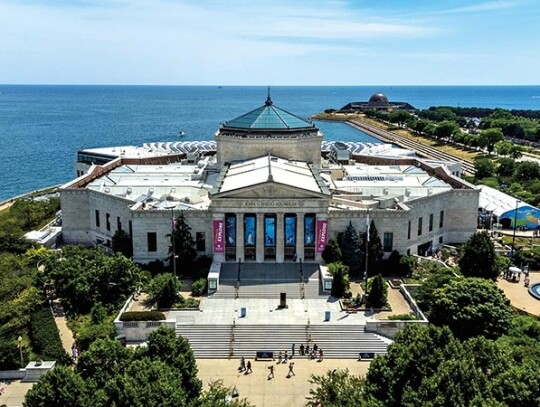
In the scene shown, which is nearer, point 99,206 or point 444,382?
point 444,382

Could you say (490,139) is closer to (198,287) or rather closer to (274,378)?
(198,287)

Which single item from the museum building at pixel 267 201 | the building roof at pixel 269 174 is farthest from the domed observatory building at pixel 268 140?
the building roof at pixel 269 174

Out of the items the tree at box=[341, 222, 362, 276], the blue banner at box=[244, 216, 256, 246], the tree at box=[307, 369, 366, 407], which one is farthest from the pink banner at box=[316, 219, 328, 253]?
the tree at box=[307, 369, 366, 407]

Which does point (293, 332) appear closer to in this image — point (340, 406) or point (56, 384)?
point (340, 406)

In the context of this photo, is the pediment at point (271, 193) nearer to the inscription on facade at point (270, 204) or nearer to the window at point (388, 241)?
the inscription on facade at point (270, 204)

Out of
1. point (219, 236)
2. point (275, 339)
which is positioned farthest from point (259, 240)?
point (275, 339)

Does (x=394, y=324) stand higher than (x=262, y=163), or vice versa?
(x=262, y=163)

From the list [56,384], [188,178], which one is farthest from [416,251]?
[56,384]
